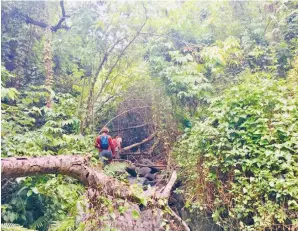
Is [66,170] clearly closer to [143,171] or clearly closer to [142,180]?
[142,180]

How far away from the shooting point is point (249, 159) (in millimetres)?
4676

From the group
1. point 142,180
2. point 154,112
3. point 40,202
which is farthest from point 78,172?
point 154,112

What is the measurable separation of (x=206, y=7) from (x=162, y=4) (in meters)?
2.12

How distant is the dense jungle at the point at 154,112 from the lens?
3934 millimetres

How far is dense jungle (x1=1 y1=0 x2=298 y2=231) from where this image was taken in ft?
12.9

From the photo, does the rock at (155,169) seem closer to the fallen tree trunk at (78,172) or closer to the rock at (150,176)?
the rock at (150,176)

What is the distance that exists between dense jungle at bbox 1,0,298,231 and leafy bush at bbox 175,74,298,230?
0.02 m

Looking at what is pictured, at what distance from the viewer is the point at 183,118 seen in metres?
7.36

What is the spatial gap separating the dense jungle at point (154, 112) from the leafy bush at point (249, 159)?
0.02 m

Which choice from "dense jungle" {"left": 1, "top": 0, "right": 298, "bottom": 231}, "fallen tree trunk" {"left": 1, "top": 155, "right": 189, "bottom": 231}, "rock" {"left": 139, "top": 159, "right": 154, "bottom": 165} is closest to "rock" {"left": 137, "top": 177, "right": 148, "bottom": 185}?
"dense jungle" {"left": 1, "top": 0, "right": 298, "bottom": 231}

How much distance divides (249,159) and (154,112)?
3606mm

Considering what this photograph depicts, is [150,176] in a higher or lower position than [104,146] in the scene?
lower

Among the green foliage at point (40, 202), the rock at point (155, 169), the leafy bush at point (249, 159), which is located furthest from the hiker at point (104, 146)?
the green foliage at point (40, 202)

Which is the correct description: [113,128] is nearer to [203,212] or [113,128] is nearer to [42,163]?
[203,212]
